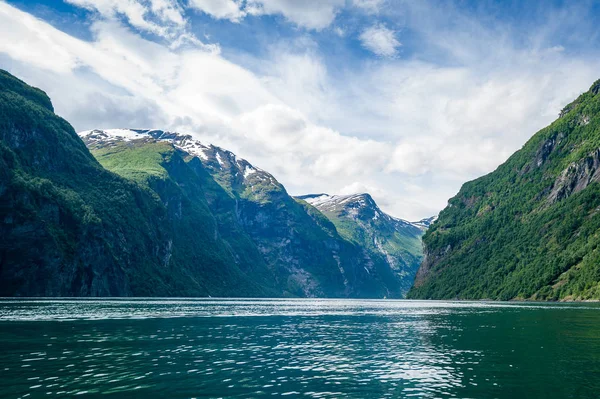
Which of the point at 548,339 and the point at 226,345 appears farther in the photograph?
the point at 548,339

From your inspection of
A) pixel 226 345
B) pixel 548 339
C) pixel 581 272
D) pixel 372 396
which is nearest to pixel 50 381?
pixel 372 396

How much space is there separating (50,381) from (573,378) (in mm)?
34117

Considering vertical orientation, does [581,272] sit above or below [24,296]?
above

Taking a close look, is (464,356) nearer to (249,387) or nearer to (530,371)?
(530,371)

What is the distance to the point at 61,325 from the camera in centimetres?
6812

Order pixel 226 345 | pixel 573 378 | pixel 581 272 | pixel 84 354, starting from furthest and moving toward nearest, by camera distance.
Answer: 1. pixel 581 272
2. pixel 226 345
3. pixel 84 354
4. pixel 573 378

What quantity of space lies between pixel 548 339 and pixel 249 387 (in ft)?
131

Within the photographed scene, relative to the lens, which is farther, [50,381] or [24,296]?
[24,296]

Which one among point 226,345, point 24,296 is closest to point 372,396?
point 226,345

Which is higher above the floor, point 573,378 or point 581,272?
point 581,272

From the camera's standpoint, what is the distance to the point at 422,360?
4212 cm

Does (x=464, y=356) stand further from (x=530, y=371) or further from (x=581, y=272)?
(x=581, y=272)

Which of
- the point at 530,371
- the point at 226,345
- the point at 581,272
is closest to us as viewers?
the point at 530,371

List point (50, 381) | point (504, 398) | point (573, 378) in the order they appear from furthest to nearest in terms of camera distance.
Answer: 1. point (573, 378)
2. point (50, 381)
3. point (504, 398)
